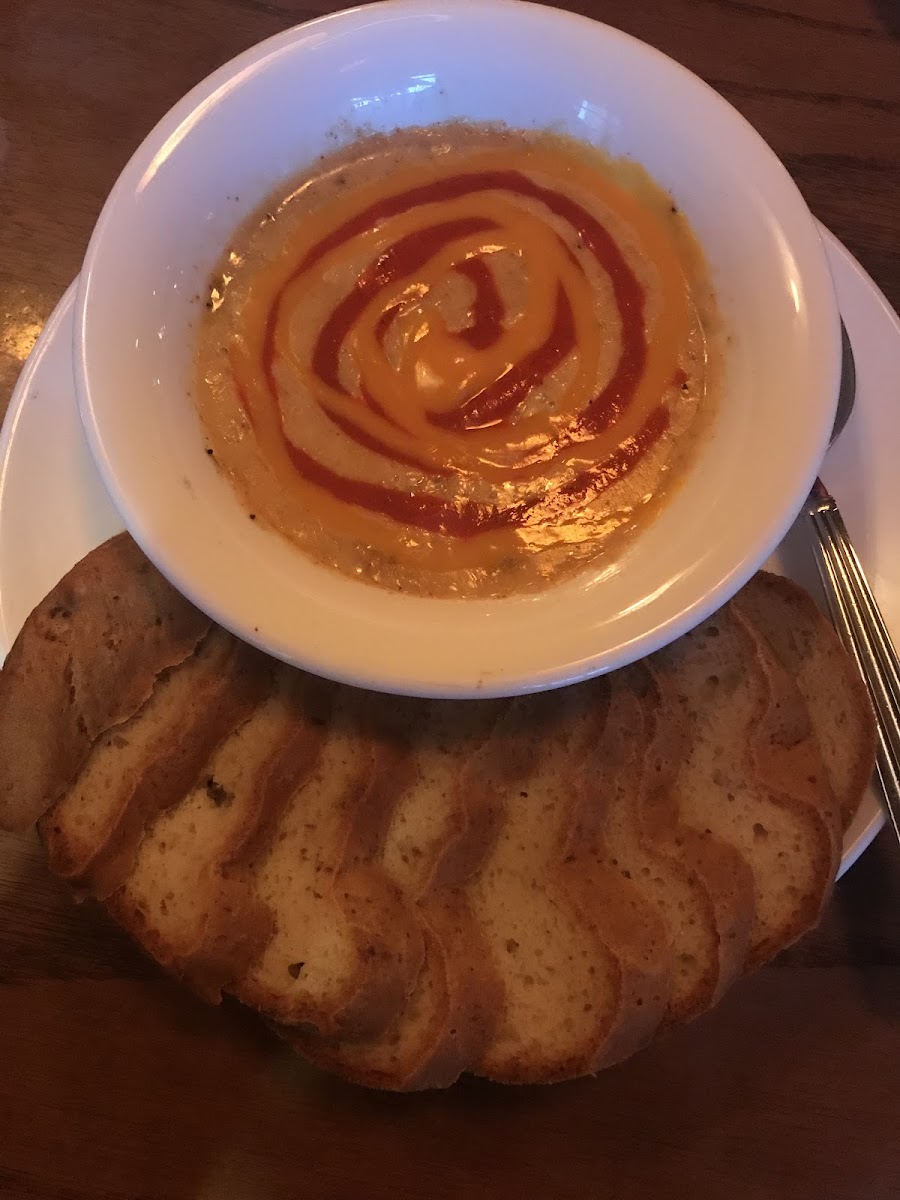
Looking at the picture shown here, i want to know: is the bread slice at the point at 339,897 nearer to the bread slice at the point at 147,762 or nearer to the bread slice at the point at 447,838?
the bread slice at the point at 447,838

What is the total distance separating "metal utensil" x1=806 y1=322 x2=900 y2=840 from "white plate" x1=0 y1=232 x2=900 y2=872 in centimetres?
5

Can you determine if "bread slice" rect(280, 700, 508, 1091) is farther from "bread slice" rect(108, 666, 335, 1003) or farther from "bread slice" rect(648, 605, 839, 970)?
"bread slice" rect(648, 605, 839, 970)

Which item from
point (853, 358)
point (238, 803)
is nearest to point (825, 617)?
point (853, 358)

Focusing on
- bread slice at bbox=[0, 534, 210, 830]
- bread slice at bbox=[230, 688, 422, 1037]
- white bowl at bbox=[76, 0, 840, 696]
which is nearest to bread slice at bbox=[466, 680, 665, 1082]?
bread slice at bbox=[230, 688, 422, 1037]

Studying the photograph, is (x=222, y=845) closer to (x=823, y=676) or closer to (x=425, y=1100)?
(x=425, y=1100)

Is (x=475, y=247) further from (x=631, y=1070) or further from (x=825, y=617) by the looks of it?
(x=631, y=1070)

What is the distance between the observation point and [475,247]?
243cm

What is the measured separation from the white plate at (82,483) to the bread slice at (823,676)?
0.30 ft

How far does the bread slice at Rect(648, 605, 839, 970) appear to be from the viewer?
209 cm

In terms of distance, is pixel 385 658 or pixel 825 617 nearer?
pixel 385 658

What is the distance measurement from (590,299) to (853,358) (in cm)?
71

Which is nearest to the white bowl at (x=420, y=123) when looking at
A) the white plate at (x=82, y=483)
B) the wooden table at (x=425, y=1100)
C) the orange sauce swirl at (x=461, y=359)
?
the orange sauce swirl at (x=461, y=359)

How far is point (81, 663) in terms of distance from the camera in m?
2.04

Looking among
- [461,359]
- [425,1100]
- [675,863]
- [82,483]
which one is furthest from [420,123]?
[425,1100]
